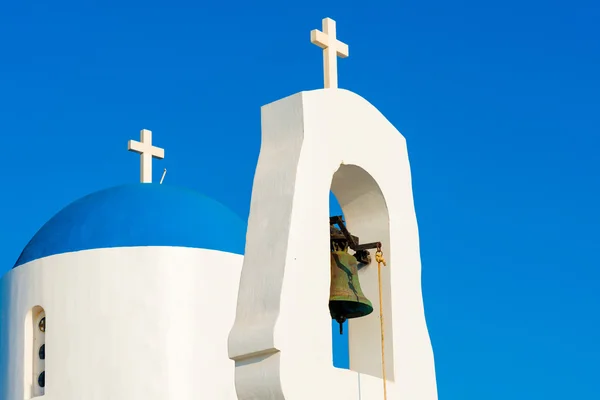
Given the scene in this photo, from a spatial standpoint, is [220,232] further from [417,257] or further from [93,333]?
[417,257]

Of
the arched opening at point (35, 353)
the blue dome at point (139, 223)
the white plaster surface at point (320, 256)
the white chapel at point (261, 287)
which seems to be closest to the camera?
the white plaster surface at point (320, 256)

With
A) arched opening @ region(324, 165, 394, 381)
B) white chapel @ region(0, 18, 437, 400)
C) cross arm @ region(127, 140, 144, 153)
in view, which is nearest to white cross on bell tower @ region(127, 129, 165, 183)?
cross arm @ region(127, 140, 144, 153)

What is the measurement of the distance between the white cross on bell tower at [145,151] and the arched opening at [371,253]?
622 centimetres

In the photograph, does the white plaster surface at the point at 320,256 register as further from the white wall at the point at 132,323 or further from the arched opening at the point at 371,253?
the white wall at the point at 132,323

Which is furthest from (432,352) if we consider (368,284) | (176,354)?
(176,354)

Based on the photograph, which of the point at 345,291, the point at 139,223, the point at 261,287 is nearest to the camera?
the point at 261,287

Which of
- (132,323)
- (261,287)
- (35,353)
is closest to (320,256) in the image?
(261,287)

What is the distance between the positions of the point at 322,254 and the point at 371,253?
3.83 feet

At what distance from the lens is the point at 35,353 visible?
13922mm

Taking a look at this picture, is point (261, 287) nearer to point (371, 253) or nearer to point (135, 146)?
point (371, 253)

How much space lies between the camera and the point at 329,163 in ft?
28.5

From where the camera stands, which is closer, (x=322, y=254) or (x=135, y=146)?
(x=322, y=254)

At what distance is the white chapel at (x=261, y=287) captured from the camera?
26.5 feet

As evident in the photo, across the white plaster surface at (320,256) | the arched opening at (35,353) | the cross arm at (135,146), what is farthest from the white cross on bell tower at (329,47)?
the cross arm at (135,146)
